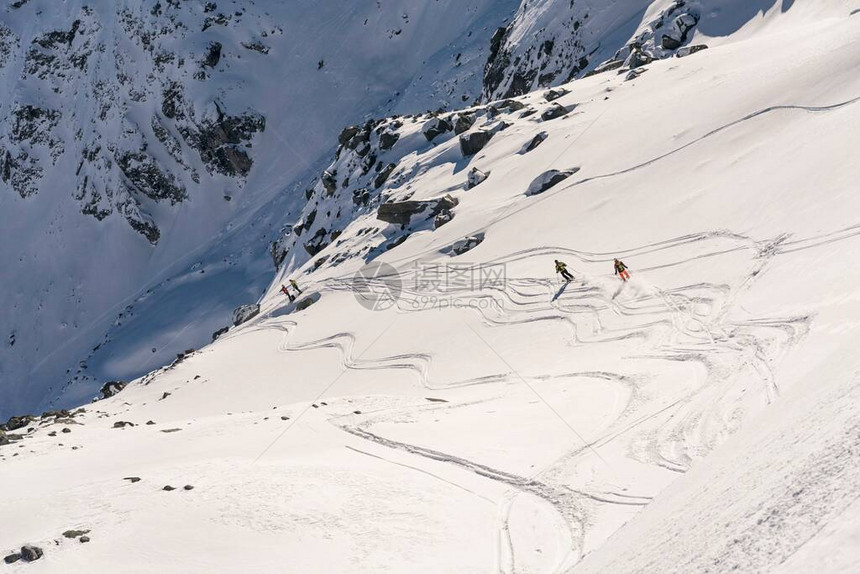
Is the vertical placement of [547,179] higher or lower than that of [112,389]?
higher

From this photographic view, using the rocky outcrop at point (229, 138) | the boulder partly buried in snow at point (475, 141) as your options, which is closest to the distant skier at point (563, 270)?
the boulder partly buried in snow at point (475, 141)

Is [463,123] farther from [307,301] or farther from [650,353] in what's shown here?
[650,353]

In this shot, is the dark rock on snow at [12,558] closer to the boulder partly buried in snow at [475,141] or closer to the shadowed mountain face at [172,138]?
the boulder partly buried in snow at [475,141]

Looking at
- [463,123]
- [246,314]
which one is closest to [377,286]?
[246,314]

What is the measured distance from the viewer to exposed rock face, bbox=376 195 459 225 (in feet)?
124

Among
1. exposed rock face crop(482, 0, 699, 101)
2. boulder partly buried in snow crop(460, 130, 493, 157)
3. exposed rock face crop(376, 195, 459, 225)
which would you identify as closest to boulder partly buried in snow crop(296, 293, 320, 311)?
exposed rock face crop(376, 195, 459, 225)

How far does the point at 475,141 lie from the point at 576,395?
29.1 meters

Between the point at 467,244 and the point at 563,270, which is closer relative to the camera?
the point at 563,270

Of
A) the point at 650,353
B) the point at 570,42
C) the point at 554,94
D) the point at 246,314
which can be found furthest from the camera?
the point at 570,42

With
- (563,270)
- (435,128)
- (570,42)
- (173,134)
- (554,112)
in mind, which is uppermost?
(173,134)

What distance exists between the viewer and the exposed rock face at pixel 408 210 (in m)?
37.7

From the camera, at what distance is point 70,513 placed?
10805 mm

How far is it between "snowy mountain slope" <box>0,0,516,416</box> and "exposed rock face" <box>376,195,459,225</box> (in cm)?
2255

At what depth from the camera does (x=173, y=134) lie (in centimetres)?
6750
